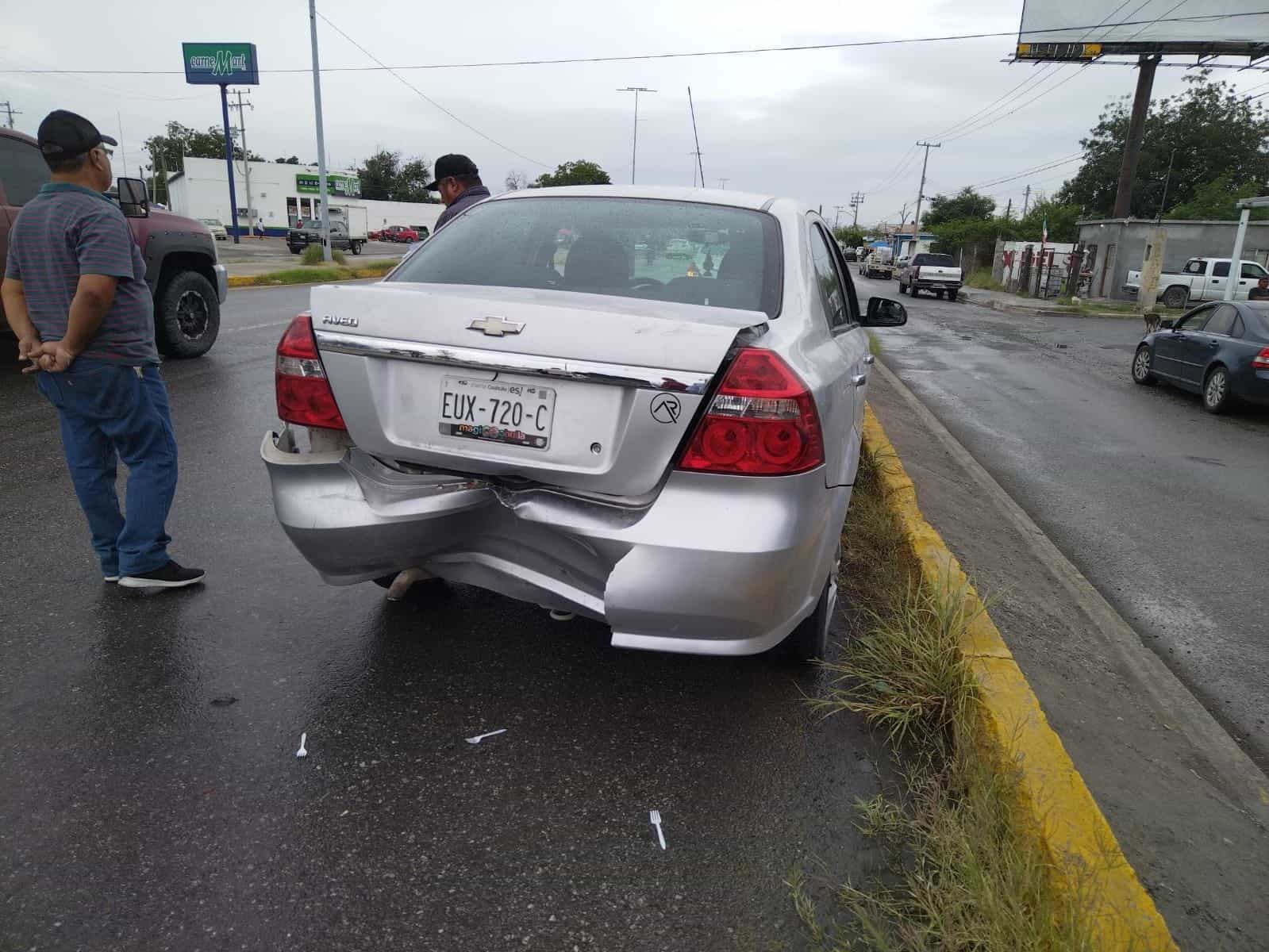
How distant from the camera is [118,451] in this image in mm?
3621

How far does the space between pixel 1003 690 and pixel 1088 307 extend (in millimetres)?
30086

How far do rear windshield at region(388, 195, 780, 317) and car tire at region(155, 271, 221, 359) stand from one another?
21.3ft

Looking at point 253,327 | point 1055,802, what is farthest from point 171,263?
point 1055,802

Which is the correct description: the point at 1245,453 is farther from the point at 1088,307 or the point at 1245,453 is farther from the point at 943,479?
the point at 1088,307

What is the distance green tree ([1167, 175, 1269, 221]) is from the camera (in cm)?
4250

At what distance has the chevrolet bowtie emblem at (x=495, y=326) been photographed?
2.48m

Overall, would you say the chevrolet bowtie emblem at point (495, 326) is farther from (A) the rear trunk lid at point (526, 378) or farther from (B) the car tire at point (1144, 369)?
(B) the car tire at point (1144, 369)

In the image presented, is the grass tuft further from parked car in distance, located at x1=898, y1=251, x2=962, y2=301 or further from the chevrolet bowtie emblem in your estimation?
parked car in distance, located at x1=898, y1=251, x2=962, y2=301

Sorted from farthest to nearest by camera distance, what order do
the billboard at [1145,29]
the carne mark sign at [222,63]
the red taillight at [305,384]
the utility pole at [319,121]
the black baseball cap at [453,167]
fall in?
the carne mark sign at [222,63] → the billboard at [1145,29] → the utility pole at [319,121] → the black baseball cap at [453,167] → the red taillight at [305,384]

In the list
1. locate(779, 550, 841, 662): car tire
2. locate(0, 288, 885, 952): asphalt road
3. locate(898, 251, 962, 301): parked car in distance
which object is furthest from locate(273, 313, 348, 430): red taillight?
locate(898, 251, 962, 301): parked car in distance

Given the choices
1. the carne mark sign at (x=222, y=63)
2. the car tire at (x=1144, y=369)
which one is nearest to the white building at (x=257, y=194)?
the carne mark sign at (x=222, y=63)

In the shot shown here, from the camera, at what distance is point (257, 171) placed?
72.2 meters

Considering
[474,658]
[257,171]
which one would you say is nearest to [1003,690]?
[474,658]

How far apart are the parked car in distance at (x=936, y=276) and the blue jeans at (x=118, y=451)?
33.8m
